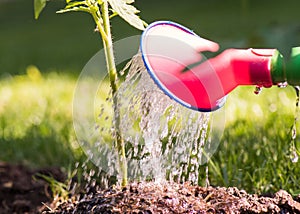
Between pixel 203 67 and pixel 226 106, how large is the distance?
5.74 feet

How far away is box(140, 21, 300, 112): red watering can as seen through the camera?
1600mm

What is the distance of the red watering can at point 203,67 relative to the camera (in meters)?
1.60

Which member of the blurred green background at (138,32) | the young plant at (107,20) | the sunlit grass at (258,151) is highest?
the blurred green background at (138,32)

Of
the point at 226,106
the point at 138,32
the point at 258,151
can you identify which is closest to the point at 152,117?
the point at 258,151

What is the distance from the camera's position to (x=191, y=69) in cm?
163

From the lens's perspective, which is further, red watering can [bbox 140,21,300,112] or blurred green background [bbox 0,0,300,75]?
blurred green background [bbox 0,0,300,75]

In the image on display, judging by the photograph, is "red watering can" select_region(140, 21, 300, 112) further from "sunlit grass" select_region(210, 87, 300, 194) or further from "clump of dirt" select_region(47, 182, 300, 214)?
"sunlit grass" select_region(210, 87, 300, 194)

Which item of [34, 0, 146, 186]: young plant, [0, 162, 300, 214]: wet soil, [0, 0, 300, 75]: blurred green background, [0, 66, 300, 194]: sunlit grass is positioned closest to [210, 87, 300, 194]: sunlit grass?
[0, 66, 300, 194]: sunlit grass

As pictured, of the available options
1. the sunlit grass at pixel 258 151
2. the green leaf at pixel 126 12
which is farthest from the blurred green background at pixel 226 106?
the green leaf at pixel 126 12

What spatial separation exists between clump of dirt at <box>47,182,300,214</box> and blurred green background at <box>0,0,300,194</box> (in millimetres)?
222

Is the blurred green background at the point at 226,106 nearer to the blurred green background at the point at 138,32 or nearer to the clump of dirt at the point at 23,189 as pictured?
the blurred green background at the point at 138,32

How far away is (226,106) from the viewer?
336cm

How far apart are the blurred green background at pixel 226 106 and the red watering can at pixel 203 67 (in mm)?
184

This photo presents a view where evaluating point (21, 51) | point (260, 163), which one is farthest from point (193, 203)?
point (21, 51)
